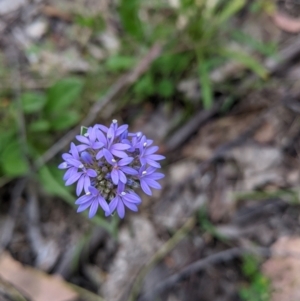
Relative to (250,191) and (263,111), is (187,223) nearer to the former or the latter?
(250,191)

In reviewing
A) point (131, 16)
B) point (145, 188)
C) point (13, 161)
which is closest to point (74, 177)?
point (145, 188)

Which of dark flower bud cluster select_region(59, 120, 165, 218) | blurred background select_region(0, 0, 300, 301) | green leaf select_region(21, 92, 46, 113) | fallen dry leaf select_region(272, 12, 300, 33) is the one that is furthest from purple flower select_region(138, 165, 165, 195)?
fallen dry leaf select_region(272, 12, 300, 33)

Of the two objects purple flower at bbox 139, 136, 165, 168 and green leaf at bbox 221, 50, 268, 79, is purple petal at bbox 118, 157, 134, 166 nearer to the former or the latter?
purple flower at bbox 139, 136, 165, 168

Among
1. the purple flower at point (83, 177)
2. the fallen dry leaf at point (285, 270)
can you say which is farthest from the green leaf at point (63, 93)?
the fallen dry leaf at point (285, 270)

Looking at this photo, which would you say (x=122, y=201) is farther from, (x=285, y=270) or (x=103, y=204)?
(x=285, y=270)

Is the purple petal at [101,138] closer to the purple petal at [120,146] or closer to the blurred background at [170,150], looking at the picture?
the purple petal at [120,146]

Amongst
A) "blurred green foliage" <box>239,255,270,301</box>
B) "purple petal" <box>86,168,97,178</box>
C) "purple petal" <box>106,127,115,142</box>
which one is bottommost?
"blurred green foliage" <box>239,255,270,301</box>

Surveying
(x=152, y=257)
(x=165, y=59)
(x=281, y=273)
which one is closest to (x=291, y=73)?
(x=165, y=59)

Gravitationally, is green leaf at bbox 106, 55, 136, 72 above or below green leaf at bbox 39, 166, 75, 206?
above
